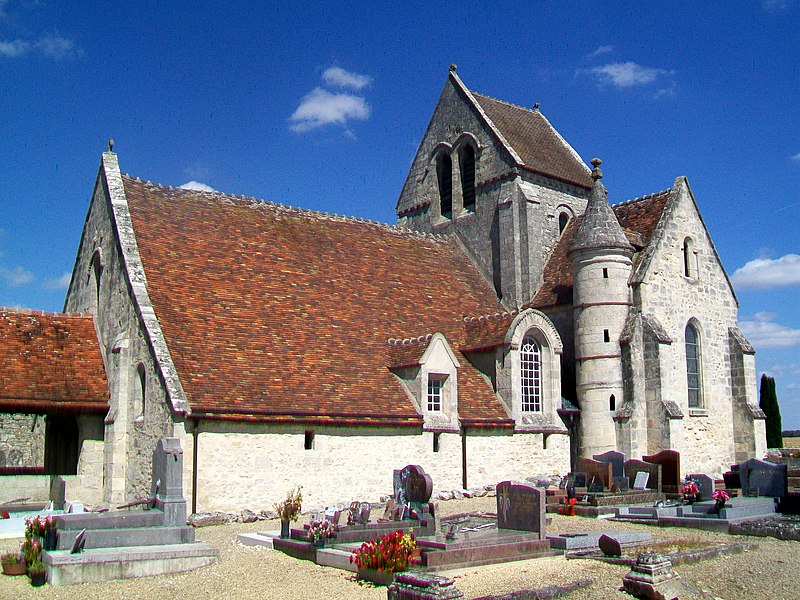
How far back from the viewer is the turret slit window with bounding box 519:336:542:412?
24797 millimetres

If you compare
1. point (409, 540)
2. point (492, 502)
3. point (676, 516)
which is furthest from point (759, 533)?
point (409, 540)

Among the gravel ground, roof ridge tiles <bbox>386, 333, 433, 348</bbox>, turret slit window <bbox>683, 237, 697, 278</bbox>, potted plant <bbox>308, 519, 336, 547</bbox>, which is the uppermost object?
turret slit window <bbox>683, 237, 697, 278</bbox>

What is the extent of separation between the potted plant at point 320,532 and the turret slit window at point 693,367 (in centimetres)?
1665

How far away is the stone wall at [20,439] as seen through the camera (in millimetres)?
25047

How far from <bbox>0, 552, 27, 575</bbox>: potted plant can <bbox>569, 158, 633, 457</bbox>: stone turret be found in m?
16.7

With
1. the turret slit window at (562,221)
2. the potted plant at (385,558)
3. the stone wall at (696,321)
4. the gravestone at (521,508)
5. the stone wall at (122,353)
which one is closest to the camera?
the potted plant at (385,558)

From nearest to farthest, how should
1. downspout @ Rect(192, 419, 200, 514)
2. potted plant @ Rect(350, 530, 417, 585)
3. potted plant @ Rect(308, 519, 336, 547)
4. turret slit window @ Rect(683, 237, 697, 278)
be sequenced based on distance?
potted plant @ Rect(350, 530, 417, 585) < potted plant @ Rect(308, 519, 336, 547) < downspout @ Rect(192, 419, 200, 514) < turret slit window @ Rect(683, 237, 697, 278)

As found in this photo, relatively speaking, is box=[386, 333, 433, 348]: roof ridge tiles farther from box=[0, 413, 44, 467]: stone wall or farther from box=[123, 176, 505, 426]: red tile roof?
box=[0, 413, 44, 467]: stone wall

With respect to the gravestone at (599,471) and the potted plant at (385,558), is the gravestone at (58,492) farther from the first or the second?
the gravestone at (599,471)

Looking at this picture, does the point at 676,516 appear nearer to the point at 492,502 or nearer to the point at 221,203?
the point at 492,502

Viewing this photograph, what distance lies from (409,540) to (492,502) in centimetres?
942

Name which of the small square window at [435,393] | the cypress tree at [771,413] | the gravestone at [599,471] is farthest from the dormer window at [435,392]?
the cypress tree at [771,413]

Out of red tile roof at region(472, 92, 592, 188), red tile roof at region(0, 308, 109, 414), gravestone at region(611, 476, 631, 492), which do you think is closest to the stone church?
red tile roof at region(472, 92, 592, 188)

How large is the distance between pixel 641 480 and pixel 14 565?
1544cm
